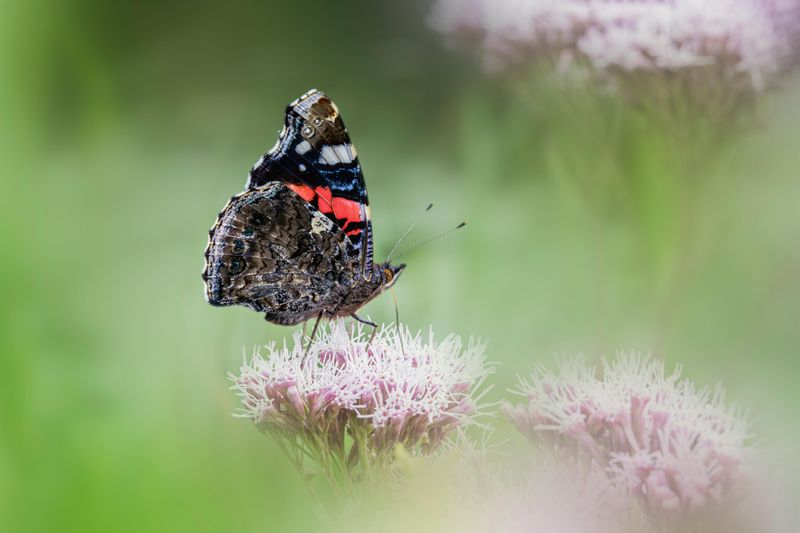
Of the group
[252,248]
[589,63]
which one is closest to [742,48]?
[589,63]

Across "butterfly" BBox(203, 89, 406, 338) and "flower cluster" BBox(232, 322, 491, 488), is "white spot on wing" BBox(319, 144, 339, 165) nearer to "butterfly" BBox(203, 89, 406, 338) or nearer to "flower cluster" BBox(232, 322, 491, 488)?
"butterfly" BBox(203, 89, 406, 338)

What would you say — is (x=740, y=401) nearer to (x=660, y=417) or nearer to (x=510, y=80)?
(x=660, y=417)

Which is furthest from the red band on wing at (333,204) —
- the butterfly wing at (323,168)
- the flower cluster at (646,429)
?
the flower cluster at (646,429)

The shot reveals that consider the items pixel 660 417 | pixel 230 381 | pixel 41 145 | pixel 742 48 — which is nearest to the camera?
pixel 660 417

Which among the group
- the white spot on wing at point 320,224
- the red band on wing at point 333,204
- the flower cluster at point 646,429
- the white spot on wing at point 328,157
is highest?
the white spot on wing at point 328,157

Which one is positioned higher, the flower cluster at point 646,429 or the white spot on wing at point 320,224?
the white spot on wing at point 320,224

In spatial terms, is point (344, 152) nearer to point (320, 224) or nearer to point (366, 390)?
point (320, 224)

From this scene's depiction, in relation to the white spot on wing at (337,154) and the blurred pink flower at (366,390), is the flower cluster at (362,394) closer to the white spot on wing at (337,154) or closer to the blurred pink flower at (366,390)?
the blurred pink flower at (366,390)
